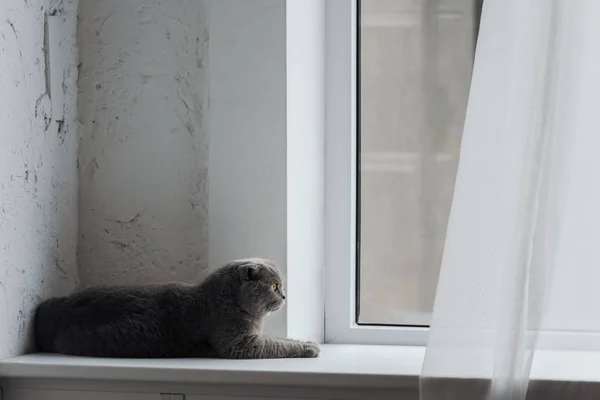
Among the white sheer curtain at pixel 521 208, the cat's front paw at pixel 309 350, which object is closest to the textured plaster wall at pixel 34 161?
the cat's front paw at pixel 309 350

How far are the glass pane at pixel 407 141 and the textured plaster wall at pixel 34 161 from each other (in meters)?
0.56

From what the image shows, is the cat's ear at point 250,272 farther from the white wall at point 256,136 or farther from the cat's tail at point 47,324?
the cat's tail at point 47,324

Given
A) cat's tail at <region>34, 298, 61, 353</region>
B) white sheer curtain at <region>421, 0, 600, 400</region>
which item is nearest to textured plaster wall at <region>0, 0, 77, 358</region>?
cat's tail at <region>34, 298, 61, 353</region>

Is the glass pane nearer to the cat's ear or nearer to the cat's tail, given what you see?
the cat's ear

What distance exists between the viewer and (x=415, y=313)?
171 centimetres

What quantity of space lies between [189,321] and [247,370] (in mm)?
159

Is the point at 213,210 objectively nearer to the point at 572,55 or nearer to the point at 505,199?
the point at 505,199

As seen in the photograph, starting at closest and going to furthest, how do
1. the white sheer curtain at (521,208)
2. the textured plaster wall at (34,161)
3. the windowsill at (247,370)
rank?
the white sheer curtain at (521,208) → the windowsill at (247,370) → the textured plaster wall at (34,161)

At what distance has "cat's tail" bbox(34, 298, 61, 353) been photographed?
1.46 metres

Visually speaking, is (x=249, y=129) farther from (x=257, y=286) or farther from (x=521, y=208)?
(x=521, y=208)

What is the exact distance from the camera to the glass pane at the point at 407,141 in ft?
5.57

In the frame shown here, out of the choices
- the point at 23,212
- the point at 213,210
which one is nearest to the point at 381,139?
the point at 213,210

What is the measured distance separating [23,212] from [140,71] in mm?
331

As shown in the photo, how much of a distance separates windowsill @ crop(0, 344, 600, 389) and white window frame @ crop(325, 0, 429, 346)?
0.94 feet
